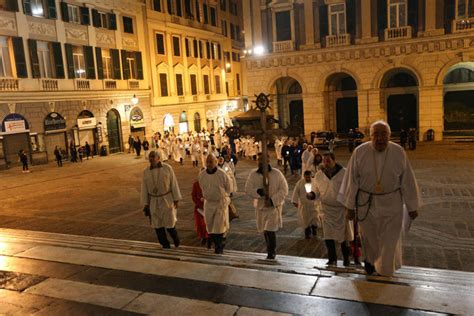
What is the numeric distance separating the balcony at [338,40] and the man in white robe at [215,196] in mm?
23670

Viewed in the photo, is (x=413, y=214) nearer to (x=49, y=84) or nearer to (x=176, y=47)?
(x=49, y=84)

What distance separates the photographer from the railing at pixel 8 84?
2483cm

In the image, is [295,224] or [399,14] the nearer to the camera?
[295,224]

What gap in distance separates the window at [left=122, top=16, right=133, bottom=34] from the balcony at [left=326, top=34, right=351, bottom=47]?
1544 cm

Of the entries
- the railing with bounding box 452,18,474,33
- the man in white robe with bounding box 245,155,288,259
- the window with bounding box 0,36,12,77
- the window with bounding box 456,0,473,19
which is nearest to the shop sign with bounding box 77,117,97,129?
the window with bounding box 0,36,12,77

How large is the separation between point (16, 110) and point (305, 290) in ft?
82.8

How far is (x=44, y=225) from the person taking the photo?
11867 millimetres

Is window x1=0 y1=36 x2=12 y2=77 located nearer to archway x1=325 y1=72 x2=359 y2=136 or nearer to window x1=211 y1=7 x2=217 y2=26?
archway x1=325 y1=72 x2=359 y2=136

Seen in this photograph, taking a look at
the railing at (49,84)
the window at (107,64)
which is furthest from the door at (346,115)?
the railing at (49,84)

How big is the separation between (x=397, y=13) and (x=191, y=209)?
21531 mm

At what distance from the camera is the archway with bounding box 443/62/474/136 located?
28.0 m

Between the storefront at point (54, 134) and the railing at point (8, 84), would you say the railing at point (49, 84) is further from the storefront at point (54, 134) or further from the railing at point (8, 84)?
the railing at point (8, 84)

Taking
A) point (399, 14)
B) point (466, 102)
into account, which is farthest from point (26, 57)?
point (466, 102)

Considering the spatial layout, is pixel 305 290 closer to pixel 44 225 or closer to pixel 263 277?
pixel 263 277
